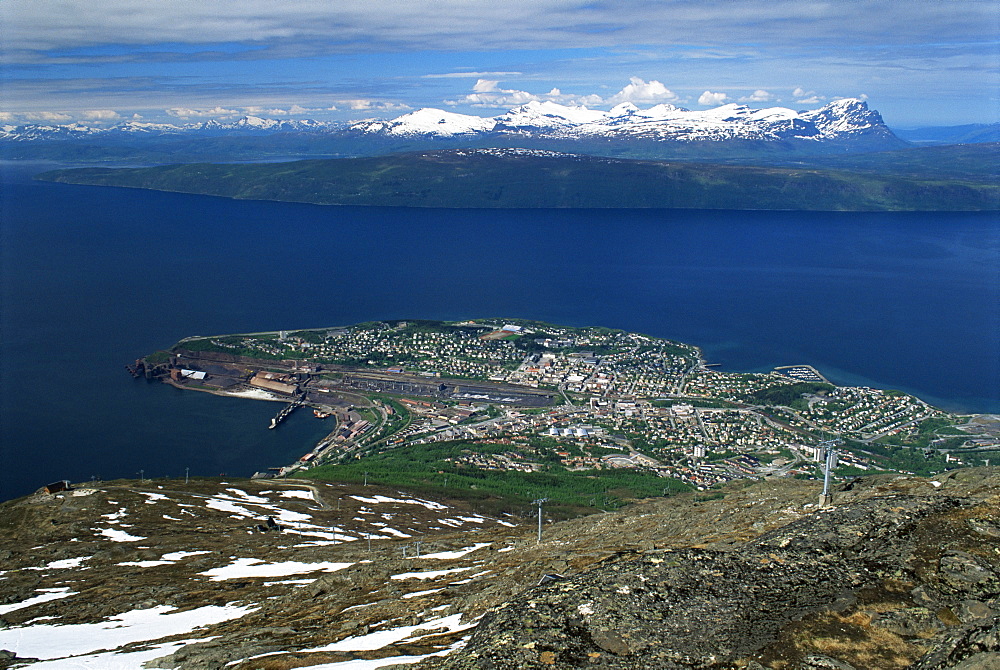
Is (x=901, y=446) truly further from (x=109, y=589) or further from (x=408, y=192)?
(x=408, y=192)

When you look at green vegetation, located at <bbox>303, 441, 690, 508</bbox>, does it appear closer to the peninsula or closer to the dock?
the peninsula

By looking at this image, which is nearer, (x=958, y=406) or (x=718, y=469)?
(x=718, y=469)

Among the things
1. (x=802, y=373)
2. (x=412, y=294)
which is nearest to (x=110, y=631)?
(x=802, y=373)

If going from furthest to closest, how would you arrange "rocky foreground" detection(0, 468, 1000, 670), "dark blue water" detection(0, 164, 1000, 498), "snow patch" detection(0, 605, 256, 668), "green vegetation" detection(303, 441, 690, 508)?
"dark blue water" detection(0, 164, 1000, 498) → "green vegetation" detection(303, 441, 690, 508) → "snow patch" detection(0, 605, 256, 668) → "rocky foreground" detection(0, 468, 1000, 670)

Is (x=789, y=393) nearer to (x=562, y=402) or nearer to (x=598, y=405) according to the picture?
(x=598, y=405)

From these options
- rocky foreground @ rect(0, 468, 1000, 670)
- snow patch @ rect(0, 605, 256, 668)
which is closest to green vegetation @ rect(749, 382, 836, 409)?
rocky foreground @ rect(0, 468, 1000, 670)

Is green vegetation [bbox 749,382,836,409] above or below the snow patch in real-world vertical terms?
below

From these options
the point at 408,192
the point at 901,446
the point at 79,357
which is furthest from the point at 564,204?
the point at 901,446
